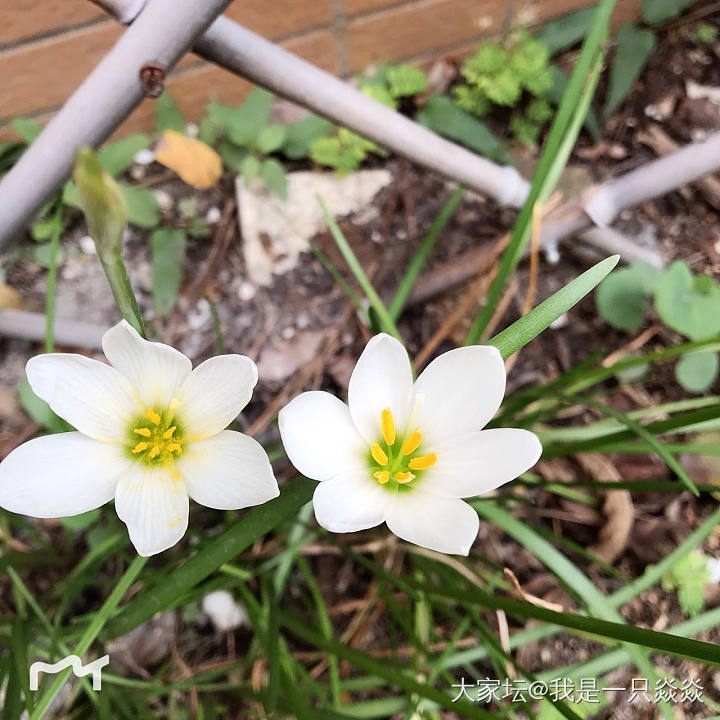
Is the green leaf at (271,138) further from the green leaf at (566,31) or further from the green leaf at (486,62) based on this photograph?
the green leaf at (566,31)

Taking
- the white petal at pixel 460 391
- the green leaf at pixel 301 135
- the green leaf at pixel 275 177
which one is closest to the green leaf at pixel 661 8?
the green leaf at pixel 301 135

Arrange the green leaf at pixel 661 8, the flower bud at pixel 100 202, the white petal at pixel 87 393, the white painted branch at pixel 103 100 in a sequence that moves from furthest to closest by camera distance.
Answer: the green leaf at pixel 661 8 → the white painted branch at pixel 103 100 → the white petal at pixel 87 393 → the flower bud at pixel 100 202

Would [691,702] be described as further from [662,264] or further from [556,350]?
[662,264]

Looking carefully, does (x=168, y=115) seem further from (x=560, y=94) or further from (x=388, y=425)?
(x=388, y=425)

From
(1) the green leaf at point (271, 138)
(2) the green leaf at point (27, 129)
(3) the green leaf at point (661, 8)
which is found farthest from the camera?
(3) the green leaf at point (661, 8)

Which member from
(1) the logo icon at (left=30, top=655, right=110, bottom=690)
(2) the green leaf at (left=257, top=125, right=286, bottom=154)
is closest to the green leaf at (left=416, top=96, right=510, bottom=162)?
(2) the green leaf at (left=257, top=125, right=286, bottom=154)

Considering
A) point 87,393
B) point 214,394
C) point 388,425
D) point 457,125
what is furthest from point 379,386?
point 457,125

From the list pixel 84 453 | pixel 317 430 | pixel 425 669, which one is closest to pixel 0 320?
pixel 84 453
